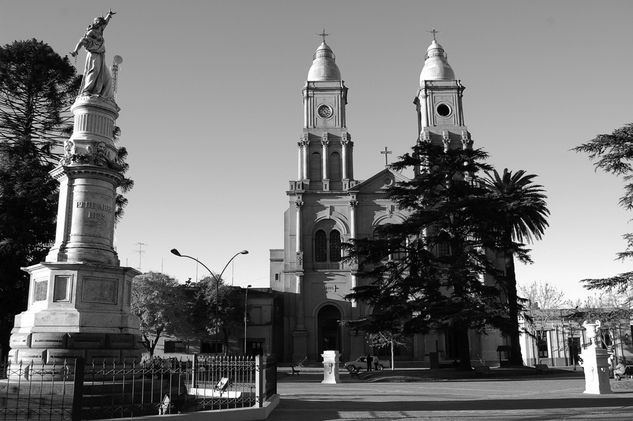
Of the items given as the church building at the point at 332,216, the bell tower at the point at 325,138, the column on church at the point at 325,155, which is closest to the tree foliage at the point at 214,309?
the church building at the point at 332,216

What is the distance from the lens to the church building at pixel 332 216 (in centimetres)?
5184

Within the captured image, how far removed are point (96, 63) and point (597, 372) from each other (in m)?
18.5

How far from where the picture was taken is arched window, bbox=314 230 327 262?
54031mm

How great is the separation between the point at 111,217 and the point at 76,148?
85.2 inches

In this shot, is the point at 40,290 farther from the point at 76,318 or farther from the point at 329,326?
the point at 329,326

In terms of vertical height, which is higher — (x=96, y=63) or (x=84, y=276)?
(x=96, y=63)

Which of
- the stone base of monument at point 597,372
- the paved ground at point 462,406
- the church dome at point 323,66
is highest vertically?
the church dome at point 323,66

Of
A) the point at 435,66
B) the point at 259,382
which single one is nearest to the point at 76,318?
the point at 259,382

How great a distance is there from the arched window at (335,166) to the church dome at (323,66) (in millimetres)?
8081

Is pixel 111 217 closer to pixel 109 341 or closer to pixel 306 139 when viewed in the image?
pixel 109 341

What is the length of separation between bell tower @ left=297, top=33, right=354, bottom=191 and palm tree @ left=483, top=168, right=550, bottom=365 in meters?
15.7

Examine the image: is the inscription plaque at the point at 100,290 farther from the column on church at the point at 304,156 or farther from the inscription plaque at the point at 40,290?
the column on church at the point at 304,156

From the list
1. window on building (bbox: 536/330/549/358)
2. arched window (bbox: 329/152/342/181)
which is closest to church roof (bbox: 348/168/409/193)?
arched window (bbox: 329/152/342/181)

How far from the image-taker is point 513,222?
39188 millimetres
